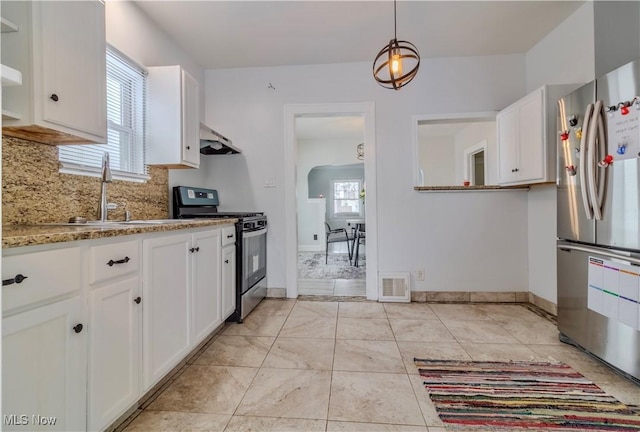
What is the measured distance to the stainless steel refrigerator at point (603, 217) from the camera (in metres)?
1.63

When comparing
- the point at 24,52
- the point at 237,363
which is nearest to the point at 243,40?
the point at 24,52

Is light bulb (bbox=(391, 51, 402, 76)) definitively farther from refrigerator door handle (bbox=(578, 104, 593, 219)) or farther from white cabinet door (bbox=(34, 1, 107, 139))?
white cabinet door (bbox=(34, 1, 107, 139))

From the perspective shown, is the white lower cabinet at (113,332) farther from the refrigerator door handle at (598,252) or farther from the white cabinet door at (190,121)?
the refrigerator door handle at (598,252)

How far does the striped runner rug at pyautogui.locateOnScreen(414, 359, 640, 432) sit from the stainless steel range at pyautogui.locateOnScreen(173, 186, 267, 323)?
1.53 meters

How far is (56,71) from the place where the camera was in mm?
1453

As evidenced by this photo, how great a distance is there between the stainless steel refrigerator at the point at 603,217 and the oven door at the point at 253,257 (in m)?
2.46

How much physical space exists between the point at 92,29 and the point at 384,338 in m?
2.71

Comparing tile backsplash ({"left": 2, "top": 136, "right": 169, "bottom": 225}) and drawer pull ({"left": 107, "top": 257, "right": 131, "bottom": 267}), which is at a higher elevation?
tile backsplash ({"left": 2, "top": 136, "right": 169, "bottom": 225})

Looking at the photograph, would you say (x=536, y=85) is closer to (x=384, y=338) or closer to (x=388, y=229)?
(x=388, y=229)

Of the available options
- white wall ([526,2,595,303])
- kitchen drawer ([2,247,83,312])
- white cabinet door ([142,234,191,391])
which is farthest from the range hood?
white wall ([526,2,595,303])

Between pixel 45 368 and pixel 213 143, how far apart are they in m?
2.28

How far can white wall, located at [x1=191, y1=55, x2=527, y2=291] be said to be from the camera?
3135 millimetres

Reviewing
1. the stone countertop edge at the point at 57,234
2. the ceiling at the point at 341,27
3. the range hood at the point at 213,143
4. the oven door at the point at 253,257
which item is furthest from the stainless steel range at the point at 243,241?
the ceiling at the point at 341,27

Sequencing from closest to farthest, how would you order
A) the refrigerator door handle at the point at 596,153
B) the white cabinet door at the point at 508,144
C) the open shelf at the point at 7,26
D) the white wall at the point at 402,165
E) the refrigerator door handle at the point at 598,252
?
the open shelf at the point at 7,26 → the refrigerator door handle at the point at 598,252 → the refrigerator door handle at the point at 596,153 → the white cabinet door at the point at 508,144 → the white wall at the point at 402,165
